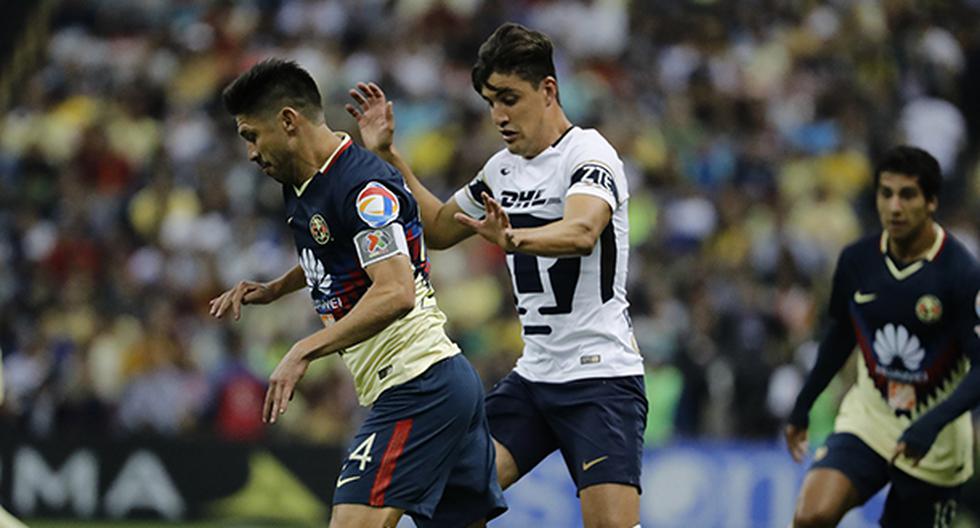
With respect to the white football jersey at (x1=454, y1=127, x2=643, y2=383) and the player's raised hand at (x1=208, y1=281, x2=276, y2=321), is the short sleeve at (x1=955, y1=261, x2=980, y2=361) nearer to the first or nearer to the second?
the white football jersey at (x1=454, y1=127, x2=643, y2=383)

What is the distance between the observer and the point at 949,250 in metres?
8.09

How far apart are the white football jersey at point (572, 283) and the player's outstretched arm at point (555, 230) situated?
0.29m

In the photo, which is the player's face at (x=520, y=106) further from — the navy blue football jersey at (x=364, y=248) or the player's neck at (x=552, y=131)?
the navy blue football jersey at (x=364, y=248)

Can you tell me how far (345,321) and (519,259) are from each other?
1.34 metres

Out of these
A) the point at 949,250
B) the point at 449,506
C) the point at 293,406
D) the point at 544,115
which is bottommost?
the point at 293,406

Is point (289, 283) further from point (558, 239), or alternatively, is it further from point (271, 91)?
point (558, 239)

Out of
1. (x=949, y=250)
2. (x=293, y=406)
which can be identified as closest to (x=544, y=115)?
(x=949, y=250)

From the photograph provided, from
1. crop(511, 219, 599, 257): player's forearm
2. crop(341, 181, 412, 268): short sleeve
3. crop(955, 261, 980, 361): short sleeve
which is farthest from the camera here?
crop(955, 261, 980, 361): short sleeve

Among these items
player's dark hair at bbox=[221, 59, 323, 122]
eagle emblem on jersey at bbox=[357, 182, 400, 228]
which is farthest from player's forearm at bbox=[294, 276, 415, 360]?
player's dark hair at bbox=[221, 59, 323, 122]

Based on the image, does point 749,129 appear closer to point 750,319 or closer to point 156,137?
point 750,319

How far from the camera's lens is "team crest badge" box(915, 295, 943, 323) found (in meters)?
7.97

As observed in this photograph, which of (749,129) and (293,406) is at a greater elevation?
(749,129)

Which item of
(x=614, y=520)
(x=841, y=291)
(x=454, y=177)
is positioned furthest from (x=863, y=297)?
(x=454, y=177)

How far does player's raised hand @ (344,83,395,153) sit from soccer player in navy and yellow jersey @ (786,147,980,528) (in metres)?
2.48
